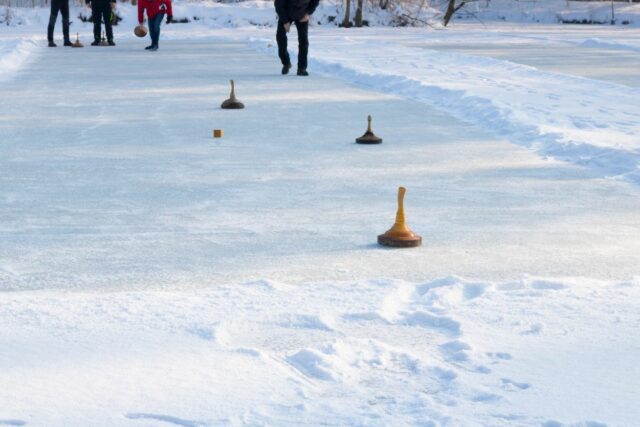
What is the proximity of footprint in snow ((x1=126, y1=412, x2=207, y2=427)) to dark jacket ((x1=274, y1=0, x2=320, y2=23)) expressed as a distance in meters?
14.8

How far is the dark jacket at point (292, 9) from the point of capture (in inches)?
711

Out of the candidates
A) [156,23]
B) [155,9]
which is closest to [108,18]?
[156,23]

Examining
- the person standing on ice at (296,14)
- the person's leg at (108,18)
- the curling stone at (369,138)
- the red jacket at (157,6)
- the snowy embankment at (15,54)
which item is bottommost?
the snowy embankment at (15,54)

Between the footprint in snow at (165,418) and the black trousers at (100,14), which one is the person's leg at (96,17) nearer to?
the black trousers at (100,14)

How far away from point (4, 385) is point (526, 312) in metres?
1.94

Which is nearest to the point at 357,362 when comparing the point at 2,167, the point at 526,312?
the point at 526,312

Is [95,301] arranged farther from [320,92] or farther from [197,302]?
[320,92]

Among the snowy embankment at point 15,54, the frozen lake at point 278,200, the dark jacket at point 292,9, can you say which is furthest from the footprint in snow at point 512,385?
the snowy embankment at point 15,54

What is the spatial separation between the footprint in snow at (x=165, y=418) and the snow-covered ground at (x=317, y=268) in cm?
1

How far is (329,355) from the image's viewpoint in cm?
419

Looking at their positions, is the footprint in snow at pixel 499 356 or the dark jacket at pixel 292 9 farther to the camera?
the dark jacket at pixel 292 9

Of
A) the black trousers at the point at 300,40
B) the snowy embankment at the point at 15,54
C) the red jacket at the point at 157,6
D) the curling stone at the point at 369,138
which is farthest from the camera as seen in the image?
the red jacket at the point at 157,6

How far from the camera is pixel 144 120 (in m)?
12.1

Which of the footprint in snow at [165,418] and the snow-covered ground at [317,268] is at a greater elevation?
the footprint in snow at [165,418]
